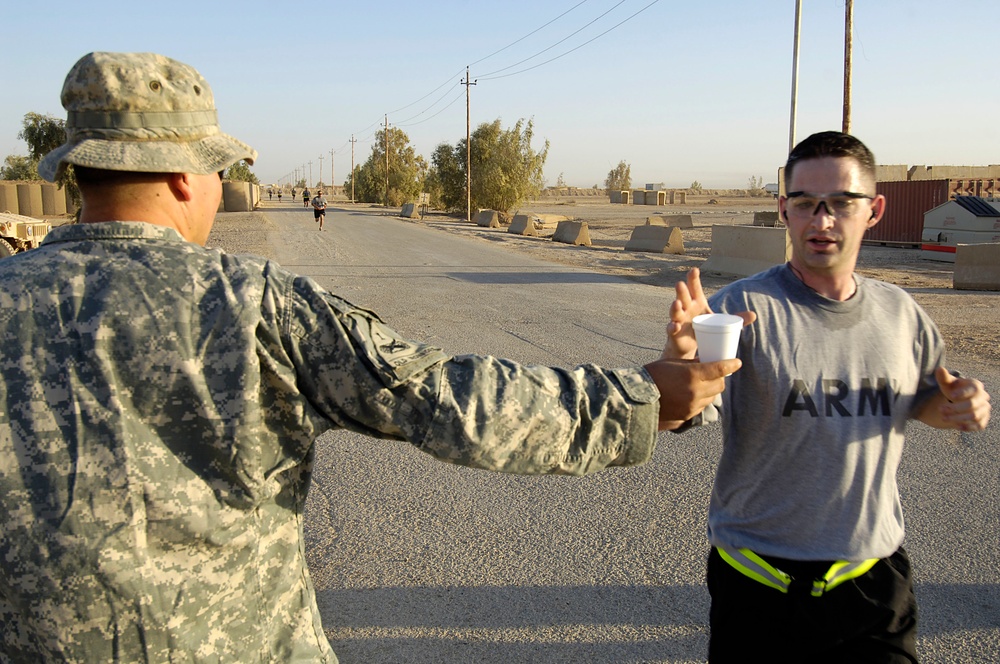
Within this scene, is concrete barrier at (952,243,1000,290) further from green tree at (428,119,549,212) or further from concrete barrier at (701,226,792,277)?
green tree at (428,119,549,212)

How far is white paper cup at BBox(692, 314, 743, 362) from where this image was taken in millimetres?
1923

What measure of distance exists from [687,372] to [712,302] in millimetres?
781

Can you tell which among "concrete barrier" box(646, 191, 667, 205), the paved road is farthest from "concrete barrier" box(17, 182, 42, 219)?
"concrete barrier" box(646, 191, 667, 205)

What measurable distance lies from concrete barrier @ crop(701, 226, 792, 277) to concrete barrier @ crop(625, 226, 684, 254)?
245 inches

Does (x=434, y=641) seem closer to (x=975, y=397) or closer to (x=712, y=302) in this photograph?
(x=712, y=302)

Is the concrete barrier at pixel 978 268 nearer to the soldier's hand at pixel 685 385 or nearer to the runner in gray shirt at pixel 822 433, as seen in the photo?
the runner in gray shirt at pixel 822 433

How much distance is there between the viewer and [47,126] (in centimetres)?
3334

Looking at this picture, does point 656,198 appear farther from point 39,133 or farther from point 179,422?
point 179,422

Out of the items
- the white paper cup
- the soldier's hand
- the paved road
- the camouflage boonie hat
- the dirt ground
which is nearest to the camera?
the camouflage boonie hat

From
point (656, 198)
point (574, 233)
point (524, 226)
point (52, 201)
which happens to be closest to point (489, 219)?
point (524, 226)

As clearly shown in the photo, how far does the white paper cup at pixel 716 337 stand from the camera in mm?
1923

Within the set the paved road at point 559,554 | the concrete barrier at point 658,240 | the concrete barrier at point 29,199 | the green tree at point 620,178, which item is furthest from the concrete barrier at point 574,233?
the green tree at point 620,178

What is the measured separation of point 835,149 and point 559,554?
2.50 m

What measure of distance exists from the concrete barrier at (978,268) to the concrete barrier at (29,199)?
4715cm
